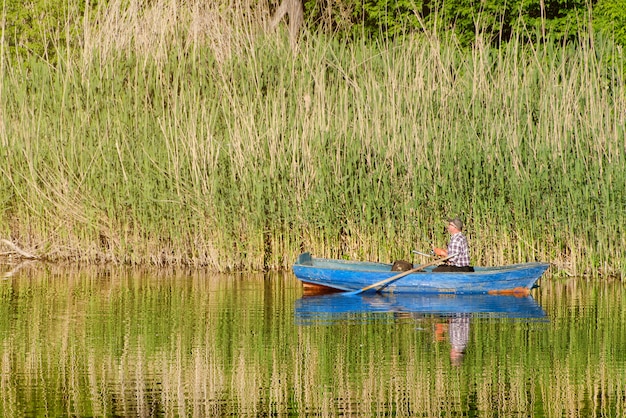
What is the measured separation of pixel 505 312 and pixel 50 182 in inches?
267

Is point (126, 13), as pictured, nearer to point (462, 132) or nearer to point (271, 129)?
point (271, 129)

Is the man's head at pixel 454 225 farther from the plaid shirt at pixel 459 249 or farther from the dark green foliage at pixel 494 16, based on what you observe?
the dark green foliage at pixel 494 16

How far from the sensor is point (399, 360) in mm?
9484

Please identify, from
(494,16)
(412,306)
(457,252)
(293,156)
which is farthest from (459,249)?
(494,16)

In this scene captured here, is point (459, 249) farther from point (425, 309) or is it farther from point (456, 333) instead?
point (456, 333)

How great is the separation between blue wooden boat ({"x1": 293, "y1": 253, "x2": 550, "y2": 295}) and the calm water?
208 mm

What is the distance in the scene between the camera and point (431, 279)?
13570 millimetres

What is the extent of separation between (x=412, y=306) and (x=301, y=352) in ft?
10.1

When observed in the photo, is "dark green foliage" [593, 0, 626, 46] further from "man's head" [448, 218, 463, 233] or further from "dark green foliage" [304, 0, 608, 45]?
"man's head" [448, 218, 463, 233]

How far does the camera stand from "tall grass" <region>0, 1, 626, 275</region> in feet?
49.0

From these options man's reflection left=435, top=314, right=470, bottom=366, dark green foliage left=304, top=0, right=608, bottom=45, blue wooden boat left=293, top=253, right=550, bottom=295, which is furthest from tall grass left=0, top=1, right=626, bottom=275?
man's reflection left=435, top=314, right=470, bottom=366

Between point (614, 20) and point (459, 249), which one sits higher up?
point (614, 20)

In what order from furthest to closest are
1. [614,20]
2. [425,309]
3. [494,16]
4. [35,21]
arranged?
1. [35,21]
2. [494,16]
3. [614,20]
4. [425,309]

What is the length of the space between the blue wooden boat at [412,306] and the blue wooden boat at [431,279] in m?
0.08
